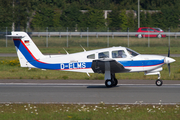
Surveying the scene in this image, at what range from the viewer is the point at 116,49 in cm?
1395

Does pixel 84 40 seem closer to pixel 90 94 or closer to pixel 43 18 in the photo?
pixel 43 18

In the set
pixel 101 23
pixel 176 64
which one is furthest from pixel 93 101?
pixel 101 23

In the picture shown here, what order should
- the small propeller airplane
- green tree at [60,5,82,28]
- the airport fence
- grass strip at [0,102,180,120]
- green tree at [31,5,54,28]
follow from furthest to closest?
green tree at [60,5,82,28]
green tree at [31,5,54,28]
the airport fence
the small propeller airplane
grass strip at [0,102,180,120]

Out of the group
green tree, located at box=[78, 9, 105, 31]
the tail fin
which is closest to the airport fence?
green tree, located at box=[78, 9, 105, 31]

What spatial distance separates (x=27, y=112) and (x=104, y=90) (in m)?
5.36

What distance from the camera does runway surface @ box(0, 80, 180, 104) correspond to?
424 inches

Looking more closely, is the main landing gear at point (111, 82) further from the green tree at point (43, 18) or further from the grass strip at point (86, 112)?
the green tree at point (43, 18)

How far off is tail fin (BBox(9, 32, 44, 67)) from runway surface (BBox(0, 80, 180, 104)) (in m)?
1.30

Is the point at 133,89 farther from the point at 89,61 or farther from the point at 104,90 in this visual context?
the point at 89,61

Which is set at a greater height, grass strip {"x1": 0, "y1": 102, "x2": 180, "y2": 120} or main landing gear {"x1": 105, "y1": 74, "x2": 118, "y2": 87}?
main landing gear {"x1": 105, "y1": 74, "x2": 118, "y2": 87}

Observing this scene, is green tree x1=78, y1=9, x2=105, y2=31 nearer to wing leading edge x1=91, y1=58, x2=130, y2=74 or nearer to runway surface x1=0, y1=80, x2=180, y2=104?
runway surface x1=0, y1=80, x2=180, y2=104

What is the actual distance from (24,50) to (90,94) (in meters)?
4.83

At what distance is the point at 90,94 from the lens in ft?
40.0

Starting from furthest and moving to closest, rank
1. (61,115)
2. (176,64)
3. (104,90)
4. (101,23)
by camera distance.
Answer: (101,23), (176,64), (104,90), (61,115)
